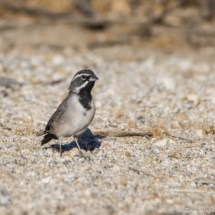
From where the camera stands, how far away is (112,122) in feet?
24.6

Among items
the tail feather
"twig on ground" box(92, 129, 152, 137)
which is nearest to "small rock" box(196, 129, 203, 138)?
"twig on ground" box(92, 129, 152, 137)

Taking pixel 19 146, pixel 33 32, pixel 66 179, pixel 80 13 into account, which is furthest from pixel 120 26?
pixel 66 179

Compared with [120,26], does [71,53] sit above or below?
below

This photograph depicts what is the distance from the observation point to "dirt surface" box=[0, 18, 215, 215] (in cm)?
A: 445

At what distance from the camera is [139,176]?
5.11m

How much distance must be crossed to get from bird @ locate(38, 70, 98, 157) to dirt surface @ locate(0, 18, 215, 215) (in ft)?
1.68

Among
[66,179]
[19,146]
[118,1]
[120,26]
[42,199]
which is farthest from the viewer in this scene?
[118,1]

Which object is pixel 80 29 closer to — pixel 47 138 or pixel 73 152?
pixel 47 138

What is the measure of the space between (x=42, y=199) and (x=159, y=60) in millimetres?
9607

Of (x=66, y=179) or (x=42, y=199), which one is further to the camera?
(x=66, y=179)

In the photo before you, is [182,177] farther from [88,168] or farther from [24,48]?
[24,48]

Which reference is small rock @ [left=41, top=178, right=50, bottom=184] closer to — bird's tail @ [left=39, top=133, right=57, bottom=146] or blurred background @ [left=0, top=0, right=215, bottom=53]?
bird's tail @ [left=39, top=133, right=57, bottom=146]

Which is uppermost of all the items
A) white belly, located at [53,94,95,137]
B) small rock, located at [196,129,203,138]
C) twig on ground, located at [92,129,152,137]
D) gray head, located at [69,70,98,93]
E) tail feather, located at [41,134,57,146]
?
gray head, located at [69,70,98,93]

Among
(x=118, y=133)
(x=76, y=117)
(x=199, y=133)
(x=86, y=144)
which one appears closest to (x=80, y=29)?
(x=118, y=133)
